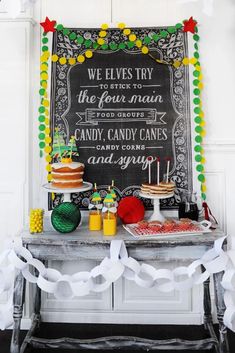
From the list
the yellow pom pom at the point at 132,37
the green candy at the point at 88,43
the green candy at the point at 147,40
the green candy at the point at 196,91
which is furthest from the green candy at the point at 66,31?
the green candy at the point at 196,91

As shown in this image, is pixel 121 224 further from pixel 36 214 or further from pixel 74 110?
pixel 74 110

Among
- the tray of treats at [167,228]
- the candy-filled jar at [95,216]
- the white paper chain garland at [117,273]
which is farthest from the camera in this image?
the candy-filled jar at [95,216]

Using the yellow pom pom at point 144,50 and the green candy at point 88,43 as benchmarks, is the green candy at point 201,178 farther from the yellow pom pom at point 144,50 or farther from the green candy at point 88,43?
the green candy at point 88,43

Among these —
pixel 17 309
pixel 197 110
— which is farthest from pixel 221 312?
pixel 197 110

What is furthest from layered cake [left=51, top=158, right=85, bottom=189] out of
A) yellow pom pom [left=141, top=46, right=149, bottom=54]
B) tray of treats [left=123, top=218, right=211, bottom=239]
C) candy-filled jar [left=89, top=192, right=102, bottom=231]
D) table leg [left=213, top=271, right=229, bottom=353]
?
table leg [left=213, top=271, right=229, bottom=353]

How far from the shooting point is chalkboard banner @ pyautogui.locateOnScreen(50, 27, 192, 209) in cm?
281

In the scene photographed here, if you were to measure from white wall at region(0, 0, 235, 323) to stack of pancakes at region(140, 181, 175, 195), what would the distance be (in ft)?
1.37

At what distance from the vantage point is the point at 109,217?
96.2 inches

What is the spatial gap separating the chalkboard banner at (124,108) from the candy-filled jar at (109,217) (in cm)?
34

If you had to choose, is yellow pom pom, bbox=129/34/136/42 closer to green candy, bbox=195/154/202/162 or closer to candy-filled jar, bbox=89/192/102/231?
green candy, bbox=195/154/202/162

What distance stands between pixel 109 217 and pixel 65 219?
264mm

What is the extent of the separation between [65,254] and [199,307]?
1.19m

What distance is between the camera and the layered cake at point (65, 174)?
2.56 metres

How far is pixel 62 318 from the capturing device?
295 centimetres
